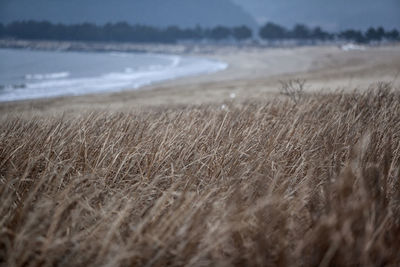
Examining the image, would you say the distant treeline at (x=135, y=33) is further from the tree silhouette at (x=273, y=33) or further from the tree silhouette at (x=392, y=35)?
the tree silhouette at (x=392, y=35)

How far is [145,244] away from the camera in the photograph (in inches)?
70.9

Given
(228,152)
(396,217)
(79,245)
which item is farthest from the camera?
(228,152)

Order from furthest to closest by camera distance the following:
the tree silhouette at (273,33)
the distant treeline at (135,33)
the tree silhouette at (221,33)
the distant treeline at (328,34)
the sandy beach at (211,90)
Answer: the tree silhouette at (221,33), the distant treeline at (135,33), the tree silhouette at (273,33), the distant treeline at (328,34), the sandy beach at (211,90)

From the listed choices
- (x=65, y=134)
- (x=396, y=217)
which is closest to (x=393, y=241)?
(x=396, y=217)

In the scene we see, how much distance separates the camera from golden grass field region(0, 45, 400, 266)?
5.52 ft

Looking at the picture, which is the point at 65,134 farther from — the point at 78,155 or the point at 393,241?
the point at 393,241

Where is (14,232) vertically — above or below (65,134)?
below

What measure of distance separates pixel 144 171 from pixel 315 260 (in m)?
1.66

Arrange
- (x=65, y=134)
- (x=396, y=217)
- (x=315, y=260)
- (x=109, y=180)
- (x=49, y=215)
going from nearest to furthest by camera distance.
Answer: (x=315, y=260)
(x=396, y=217)
(x=49, y=215)
(x=109, y=180)
(x=65, y=134)

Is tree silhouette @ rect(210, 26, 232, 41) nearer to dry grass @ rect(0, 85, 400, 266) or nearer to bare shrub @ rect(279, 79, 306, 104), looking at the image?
bare shrub @ rect(279, 79, 306, 104)

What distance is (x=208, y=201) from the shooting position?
7.38ft

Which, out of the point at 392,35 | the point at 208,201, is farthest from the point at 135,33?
the point at 208,201

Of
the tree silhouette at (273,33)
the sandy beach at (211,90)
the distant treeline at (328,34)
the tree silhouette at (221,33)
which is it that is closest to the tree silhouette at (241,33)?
the tree silhouette at (221,33)

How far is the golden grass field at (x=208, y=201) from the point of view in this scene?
168cm
